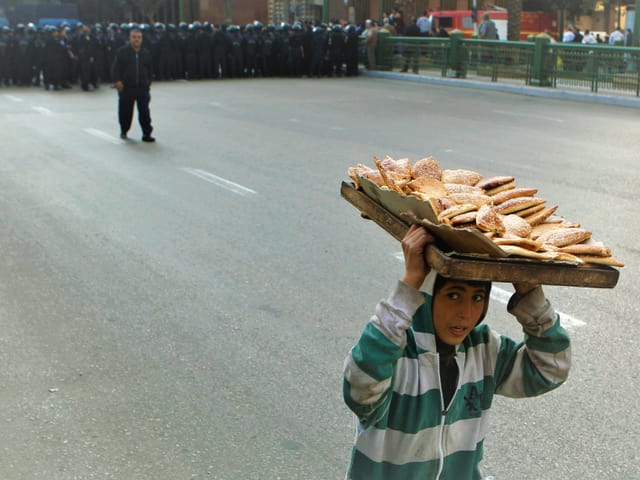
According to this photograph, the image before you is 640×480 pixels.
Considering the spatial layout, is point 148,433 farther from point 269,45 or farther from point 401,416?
point 269,45

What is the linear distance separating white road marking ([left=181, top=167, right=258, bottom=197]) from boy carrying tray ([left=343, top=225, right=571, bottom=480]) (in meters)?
8.26

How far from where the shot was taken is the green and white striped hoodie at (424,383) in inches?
94.6

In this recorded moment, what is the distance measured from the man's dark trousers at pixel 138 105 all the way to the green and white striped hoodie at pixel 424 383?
1307cm

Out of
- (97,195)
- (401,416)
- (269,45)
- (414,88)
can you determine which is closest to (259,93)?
(414,88)

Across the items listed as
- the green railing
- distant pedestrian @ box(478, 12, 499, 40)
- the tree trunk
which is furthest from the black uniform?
the tree trunk

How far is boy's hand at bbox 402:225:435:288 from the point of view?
2.38 m

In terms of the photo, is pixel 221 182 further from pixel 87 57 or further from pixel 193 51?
pixel 193 51

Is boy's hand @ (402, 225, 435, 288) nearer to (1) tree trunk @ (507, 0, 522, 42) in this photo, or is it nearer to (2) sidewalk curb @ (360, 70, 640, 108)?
(2) sidewalk curb @ (360, 70, 640, 108)

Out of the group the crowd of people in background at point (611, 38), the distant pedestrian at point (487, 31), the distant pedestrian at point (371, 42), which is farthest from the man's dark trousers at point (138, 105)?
the crowd of people in background at point (611, 38)

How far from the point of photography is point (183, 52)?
2989cm

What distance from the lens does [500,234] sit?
7.84ft

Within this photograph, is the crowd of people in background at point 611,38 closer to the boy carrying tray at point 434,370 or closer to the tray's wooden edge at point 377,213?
the tray's wooden edge at point 377,213

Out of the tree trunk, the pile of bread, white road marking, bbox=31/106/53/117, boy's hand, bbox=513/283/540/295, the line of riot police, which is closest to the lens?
the pile of bread

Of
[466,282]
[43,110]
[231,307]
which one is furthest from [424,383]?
[43,110]
